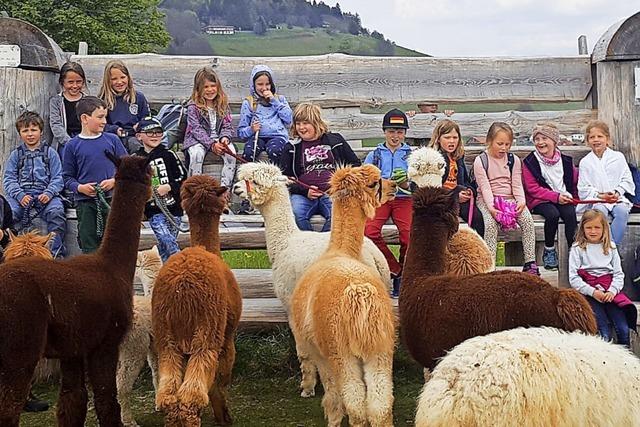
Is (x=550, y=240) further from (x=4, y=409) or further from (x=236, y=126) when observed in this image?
(x=4, y=409)

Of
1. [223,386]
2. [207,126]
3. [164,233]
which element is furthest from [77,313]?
[207,126]

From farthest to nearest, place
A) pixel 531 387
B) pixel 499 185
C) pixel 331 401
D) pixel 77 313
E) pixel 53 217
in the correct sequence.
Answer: pixel 499 185, pixel 53 217, pixel 331 401, pixel 77 313, pixel 531 387

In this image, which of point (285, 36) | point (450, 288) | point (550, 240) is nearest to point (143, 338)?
point (450, 288)

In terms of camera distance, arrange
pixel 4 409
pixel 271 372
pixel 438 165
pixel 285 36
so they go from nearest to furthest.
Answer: pixel 4 409
pixel 438 165
pixel 271 372
pixel 285 36

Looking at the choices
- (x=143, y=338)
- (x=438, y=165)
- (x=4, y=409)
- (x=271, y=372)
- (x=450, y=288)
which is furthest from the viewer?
(x=271, y=372)

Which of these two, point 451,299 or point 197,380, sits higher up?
point 451,299

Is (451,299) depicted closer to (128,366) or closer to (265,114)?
(128,366)

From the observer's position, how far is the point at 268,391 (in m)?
6.87

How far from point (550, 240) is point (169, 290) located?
3625 millimetres

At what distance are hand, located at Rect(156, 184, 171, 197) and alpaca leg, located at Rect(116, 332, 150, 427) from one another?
1.39 meters

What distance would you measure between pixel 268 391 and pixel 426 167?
2292 millimetres

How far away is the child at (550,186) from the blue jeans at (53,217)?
409 cm

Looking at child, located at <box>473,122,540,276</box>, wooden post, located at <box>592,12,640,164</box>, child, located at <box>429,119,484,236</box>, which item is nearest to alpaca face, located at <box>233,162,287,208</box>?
child, located at <box>429,119,484,236</box>

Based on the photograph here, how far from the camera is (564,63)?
834 centimetres
